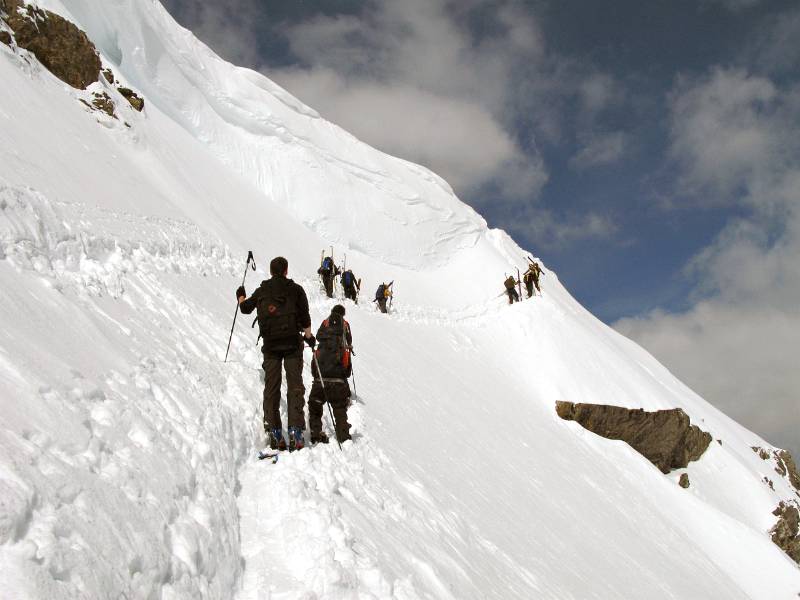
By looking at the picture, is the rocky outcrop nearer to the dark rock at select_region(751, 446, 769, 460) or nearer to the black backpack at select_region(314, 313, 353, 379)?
the dark rock at select_region(751, 446, 769, 460)

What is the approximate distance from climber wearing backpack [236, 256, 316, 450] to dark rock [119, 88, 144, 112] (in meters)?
17.8

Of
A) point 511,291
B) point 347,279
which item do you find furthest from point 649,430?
point 347,279

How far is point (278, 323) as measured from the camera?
6.00m

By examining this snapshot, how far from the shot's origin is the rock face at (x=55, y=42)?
15.6 metres

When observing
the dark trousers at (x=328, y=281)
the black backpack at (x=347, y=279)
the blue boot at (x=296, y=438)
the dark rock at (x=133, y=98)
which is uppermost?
the dark rock at (x=133, y=98)

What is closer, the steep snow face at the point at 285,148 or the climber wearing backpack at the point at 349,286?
the climber wearing backpack at the point at 349,286

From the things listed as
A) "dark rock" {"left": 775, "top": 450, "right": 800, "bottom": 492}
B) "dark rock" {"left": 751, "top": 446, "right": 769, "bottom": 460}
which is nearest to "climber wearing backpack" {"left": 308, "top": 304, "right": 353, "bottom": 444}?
"dark rock" {"left": 751, "top": 446, "right": 769, "bottom": 460}

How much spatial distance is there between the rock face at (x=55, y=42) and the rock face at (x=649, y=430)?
2059 cm

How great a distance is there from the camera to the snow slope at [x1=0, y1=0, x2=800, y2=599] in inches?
127

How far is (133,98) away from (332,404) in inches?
744

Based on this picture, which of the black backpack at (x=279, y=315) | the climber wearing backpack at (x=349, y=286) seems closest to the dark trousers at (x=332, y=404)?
the black backpack at (x=279, y=315)

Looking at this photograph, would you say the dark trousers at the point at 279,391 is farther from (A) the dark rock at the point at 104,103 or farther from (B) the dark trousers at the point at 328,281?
(A) the dark rock at the point at 104,103

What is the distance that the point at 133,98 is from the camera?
20.2 metres

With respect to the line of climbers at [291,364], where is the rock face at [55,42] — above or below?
above
